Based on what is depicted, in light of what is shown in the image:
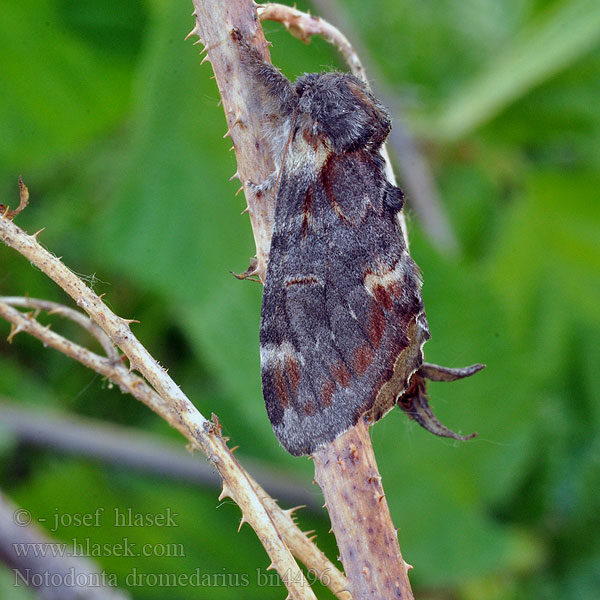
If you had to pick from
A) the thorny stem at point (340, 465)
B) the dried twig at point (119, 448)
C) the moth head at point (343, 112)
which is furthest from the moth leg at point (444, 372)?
the dried twig at point (119, 448)

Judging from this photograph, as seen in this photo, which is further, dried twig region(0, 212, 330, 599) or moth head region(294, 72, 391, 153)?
moth head region(294, 72, 391, 153)

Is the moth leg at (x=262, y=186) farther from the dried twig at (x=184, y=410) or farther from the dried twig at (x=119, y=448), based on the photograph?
the dried twig at (x=119, y=448)

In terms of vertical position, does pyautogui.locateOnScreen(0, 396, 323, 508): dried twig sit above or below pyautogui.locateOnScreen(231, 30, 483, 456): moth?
above

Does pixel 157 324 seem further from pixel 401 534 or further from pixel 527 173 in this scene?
pixel 527 173

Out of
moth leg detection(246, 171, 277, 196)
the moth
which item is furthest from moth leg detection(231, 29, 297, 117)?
moth leg detection(246, 171, 277, 196)

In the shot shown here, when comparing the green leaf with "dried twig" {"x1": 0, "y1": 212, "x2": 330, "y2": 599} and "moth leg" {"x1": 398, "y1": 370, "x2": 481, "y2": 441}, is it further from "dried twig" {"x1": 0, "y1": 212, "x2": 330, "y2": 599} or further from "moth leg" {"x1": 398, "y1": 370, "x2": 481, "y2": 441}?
"dried twig" {"x1": 0, "y1": 212, "x2": 330, "y2": 599}

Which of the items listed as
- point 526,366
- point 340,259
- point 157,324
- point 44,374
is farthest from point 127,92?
point 340,259
